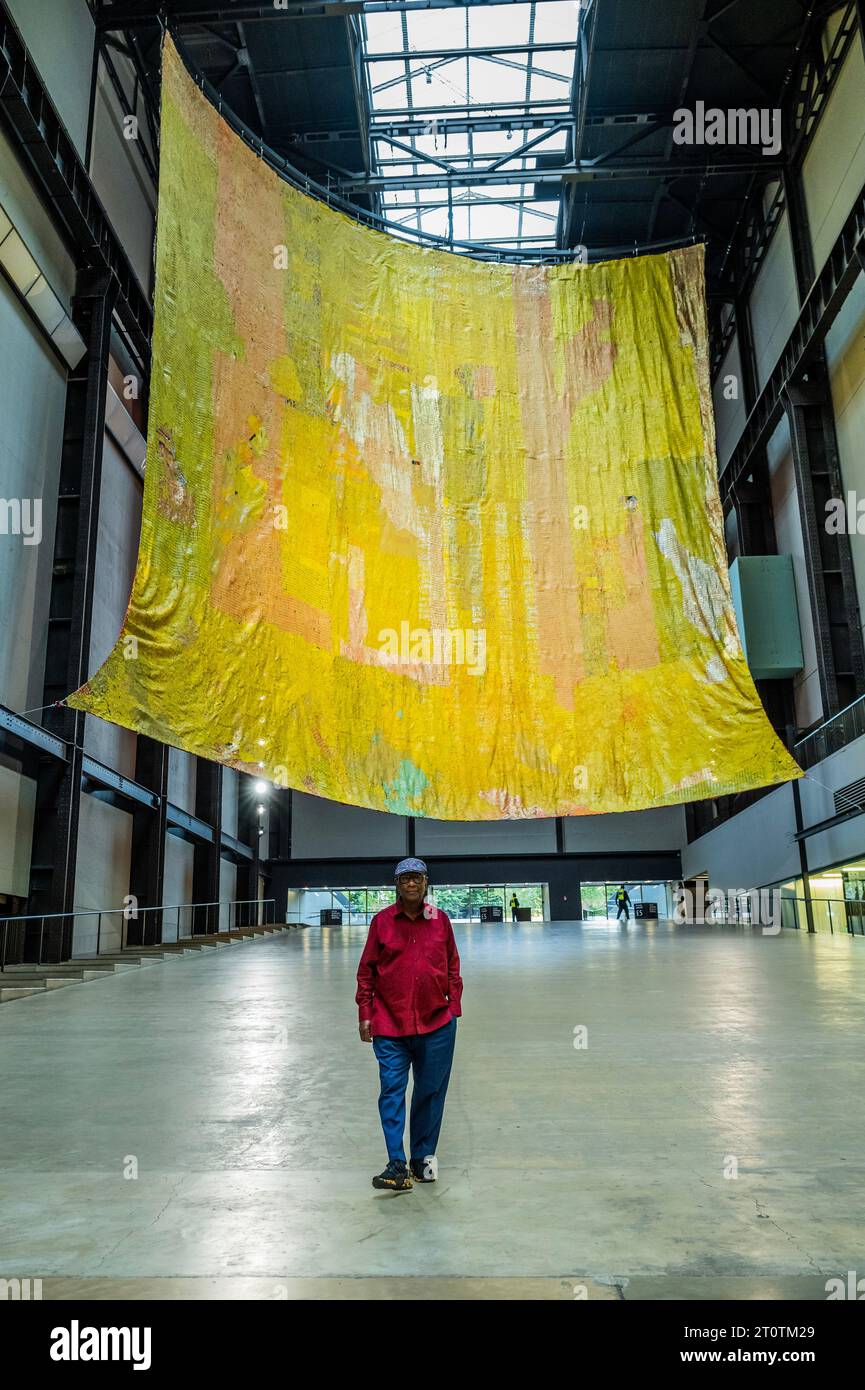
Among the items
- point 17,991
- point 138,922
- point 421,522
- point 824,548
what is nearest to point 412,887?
point 17,991

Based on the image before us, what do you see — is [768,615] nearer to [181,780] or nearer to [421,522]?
[421,522]

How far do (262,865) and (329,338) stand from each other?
1010 inches

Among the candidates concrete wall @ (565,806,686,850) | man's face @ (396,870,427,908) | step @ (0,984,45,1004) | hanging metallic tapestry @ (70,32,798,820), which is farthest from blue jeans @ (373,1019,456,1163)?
concrete wall @ (565,806,686,850)

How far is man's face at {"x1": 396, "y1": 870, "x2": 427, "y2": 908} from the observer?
194 inches

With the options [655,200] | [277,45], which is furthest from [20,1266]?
[655,200]

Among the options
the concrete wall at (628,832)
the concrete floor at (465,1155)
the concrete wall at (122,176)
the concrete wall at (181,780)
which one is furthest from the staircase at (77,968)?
the concrete wall at (628,832)

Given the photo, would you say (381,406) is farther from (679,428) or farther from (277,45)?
(277,45)

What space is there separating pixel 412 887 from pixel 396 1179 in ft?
4.14

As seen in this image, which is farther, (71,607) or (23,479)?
(71,607)

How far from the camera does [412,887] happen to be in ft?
16.2

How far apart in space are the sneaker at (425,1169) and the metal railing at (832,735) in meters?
17.4

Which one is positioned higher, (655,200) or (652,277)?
(655,200)

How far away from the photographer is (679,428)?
22.5 meters

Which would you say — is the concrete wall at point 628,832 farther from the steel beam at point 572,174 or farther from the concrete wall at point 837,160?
the steel beam at point 572,174
